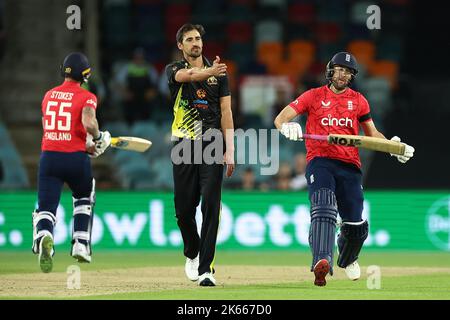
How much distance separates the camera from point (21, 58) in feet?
67.6

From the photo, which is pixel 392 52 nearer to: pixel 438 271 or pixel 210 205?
pixel 438 271

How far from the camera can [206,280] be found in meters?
10.7

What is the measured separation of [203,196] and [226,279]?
4.69 feet

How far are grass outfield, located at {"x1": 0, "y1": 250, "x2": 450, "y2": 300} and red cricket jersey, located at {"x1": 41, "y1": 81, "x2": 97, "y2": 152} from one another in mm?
1319

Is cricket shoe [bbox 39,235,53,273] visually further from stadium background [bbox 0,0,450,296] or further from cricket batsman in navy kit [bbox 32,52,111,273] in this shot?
stadium background [bbox 0,0,450,296]

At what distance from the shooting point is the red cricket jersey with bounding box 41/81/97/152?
35.8 feet

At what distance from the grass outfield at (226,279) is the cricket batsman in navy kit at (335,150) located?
25.5 inches

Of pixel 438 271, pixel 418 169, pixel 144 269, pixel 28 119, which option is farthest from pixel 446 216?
pixel 28 119

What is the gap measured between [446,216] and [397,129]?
2.65 m
